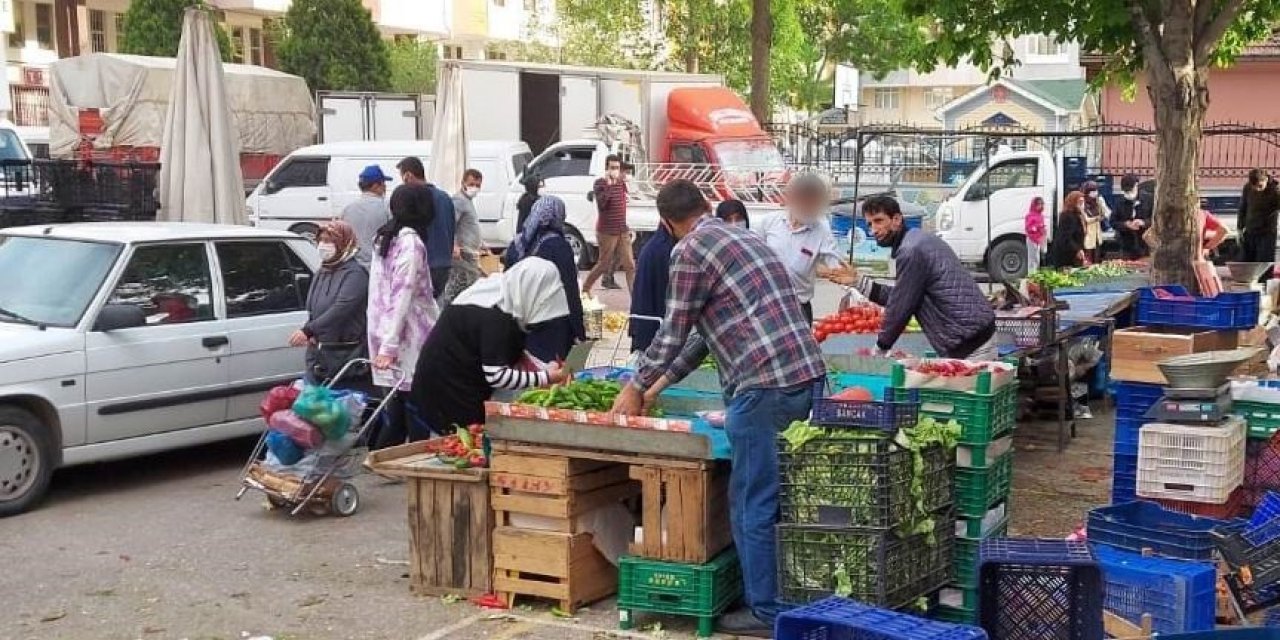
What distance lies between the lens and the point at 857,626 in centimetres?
449

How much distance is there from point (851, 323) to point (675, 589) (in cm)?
370

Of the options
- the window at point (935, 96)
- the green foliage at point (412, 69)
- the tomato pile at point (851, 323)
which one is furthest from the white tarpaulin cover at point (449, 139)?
the window at point (935, 96)

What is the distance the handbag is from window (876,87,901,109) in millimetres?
69647

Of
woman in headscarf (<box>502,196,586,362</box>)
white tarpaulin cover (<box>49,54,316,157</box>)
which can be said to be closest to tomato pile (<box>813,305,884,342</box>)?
woman in headscarf (<box>502,196,586,362</box>)

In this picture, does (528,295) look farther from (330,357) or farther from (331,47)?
(331,47)

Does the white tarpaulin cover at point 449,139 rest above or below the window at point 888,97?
below

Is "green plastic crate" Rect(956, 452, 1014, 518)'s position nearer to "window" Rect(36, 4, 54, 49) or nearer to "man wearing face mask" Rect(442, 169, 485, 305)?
"man wearing face mask" Rect(442, 169, 485, 305)

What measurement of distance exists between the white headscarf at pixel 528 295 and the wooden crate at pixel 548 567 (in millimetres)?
1352

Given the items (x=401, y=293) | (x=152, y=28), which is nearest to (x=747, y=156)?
(x=401, y=293)

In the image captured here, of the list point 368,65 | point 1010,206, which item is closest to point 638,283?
point 1010,206

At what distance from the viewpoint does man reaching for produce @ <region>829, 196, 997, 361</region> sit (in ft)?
27.1

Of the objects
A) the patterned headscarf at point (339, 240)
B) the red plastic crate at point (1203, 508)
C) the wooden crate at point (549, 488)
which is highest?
the patterned headscarf at point (339, 240)

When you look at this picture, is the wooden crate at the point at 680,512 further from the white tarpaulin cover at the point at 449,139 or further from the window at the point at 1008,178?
the window at the point at 1008,178

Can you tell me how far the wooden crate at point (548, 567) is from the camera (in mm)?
6645
